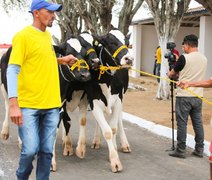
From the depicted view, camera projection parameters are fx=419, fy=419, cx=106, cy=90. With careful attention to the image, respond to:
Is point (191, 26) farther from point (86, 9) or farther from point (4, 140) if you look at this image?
point (4, 140)

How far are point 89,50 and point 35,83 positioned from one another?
186 cm

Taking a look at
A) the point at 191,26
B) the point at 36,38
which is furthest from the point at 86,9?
the point at 36,38

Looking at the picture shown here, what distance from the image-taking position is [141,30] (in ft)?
83.0

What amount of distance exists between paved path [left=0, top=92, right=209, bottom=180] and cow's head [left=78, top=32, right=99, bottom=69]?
1.54m

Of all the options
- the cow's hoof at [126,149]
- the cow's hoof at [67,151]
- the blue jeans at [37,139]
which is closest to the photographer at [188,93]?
the cow's hoof at [126,149]

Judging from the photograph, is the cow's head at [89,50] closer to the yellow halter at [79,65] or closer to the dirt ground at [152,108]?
the yellow halter at [79,65]

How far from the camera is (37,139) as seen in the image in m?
4.36

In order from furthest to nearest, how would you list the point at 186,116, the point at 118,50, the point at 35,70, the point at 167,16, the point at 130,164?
the point at 167,16, the point at 186,116, the point at 130,164, the point at 118,50, the point at 35,70

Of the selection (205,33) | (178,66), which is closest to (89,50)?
(178,66)

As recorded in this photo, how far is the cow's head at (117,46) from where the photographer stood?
575cm

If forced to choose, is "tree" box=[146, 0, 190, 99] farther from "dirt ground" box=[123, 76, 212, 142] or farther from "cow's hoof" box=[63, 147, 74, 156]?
"cow's hoof" box=[63, 147, 74, 156]

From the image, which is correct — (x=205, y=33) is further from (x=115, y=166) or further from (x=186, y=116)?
(x=115, y=166)

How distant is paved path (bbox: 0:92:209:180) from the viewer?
19.3 ft

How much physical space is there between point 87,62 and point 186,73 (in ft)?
5.82
